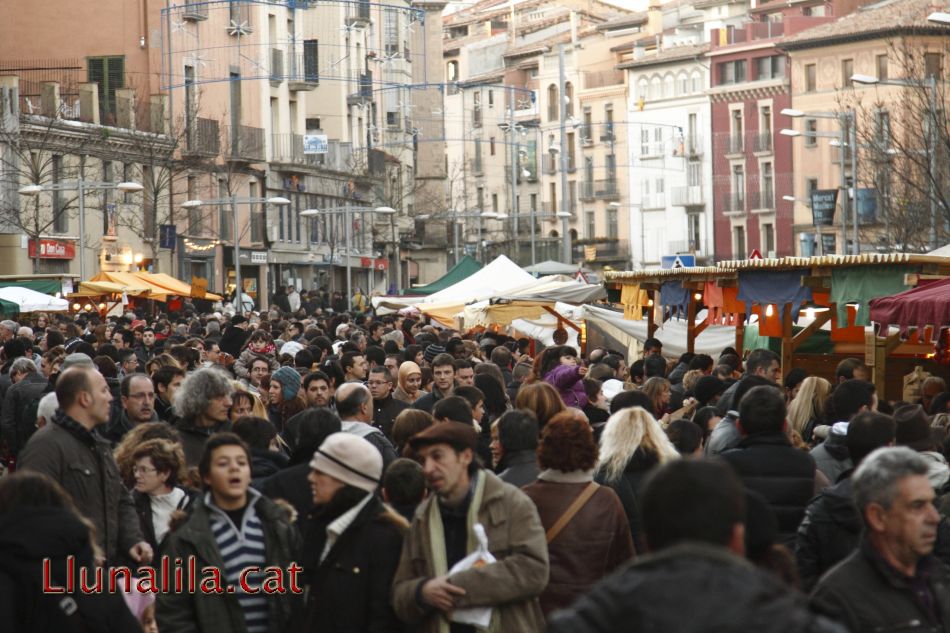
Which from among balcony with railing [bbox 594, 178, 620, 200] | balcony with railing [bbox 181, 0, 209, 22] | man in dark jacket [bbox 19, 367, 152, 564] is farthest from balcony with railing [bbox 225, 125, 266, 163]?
man in dark jacket [bbox 19, 367, 152, 564]

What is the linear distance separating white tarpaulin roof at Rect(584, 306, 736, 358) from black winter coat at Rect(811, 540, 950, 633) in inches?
799

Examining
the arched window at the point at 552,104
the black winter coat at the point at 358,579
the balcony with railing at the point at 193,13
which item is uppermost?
the arched window at the point at 552,104

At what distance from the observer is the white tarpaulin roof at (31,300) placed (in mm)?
31438

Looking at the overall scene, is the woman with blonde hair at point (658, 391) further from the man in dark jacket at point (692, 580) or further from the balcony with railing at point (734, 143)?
the balcony with railing at point (734, 143)

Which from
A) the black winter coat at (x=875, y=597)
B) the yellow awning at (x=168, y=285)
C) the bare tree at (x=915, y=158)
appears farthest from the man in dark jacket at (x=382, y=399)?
the yellow awning at (x=168, y=285)

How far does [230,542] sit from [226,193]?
203ft

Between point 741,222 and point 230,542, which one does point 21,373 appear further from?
point 741,222

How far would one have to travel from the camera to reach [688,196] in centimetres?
10306

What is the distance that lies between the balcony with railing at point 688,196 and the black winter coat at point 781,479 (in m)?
94.7

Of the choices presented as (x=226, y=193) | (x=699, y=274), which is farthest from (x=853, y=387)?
(x=226, y=193)

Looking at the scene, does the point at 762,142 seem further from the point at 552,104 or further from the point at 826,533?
the point at 826,533

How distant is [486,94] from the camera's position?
121938mm

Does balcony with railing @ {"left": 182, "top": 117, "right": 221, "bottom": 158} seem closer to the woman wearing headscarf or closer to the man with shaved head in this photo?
the woman wearing headscarf

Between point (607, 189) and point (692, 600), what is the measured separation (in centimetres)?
10686
